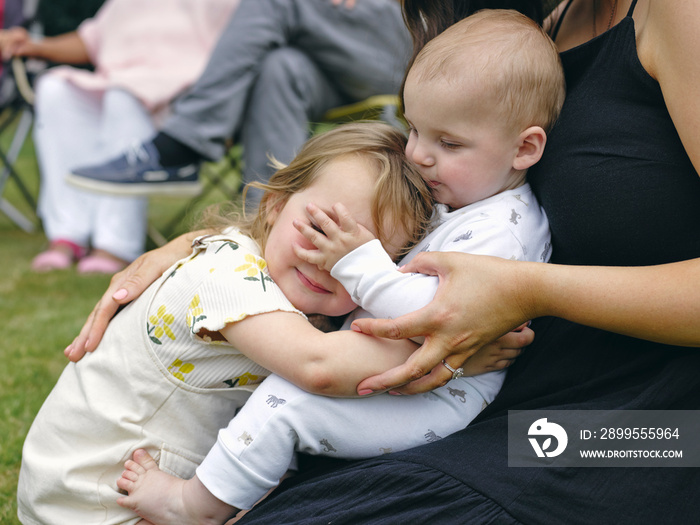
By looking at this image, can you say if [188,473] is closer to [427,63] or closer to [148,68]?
[427,63]

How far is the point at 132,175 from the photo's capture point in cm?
315

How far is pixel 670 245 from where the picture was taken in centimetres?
108

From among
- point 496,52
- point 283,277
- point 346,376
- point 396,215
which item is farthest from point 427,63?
point 346,376

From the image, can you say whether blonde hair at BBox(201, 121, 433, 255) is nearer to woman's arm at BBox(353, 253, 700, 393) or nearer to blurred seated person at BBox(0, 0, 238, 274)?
woman's arm at BBox(353, 253, 700, 393)

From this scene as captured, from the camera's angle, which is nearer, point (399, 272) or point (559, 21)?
point (399, 272)

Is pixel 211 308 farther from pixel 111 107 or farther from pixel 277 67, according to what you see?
pixel 111 107

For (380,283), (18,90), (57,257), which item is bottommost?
(57,257)

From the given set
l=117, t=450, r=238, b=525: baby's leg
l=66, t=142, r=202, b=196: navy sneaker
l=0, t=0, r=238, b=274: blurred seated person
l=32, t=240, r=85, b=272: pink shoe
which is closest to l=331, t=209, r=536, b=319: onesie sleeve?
l=117, t=450, r=238, b=525: baby's leg

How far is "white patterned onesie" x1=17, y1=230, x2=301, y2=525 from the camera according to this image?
4.20ft

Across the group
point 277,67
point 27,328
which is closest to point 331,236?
point 27,328

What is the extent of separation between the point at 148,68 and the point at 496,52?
2850 mm

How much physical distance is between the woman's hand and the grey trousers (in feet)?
5.77

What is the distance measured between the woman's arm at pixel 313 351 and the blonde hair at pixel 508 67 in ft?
1.49

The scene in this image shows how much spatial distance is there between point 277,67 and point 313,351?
2309 mm
